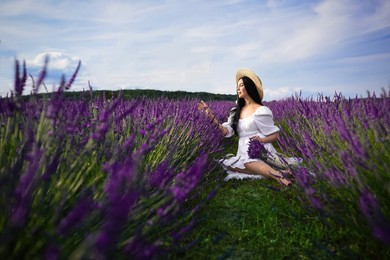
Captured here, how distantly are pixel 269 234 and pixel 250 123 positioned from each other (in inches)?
73.1

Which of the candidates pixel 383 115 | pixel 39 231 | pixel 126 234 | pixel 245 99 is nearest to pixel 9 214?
pixel 39 231

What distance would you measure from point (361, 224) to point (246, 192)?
158 cm

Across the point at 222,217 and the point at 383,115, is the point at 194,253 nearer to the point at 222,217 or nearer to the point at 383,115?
the point at 222,217

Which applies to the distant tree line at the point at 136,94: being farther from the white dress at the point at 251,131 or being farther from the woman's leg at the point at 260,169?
the woman's leg at the point at 260,169

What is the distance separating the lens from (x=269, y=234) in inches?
87.0

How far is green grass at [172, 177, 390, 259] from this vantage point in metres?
1.81

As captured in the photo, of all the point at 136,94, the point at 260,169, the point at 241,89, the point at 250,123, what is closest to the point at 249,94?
the point at 241,89

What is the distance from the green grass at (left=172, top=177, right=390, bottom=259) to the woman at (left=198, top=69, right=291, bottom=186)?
82 cm

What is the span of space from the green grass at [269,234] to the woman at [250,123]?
821 mm

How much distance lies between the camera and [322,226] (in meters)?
2.12

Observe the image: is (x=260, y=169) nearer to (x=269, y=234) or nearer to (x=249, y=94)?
(x=249, y=94)

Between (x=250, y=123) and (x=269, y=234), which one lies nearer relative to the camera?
(x=269, y=234)

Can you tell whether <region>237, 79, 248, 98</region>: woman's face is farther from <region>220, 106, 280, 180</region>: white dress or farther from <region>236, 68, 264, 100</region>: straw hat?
<region>220, 106, 280, 180</region>: white dress

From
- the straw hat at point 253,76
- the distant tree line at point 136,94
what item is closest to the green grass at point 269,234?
the distant tree line at point 136,94
